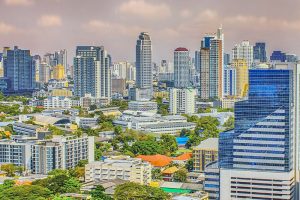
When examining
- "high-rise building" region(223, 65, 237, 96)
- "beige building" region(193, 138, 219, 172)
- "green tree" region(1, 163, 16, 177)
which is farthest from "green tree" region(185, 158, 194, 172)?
"high-rise building" region(223, 65, 237, 96)

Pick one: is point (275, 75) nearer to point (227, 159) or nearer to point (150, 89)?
point (227, 159)

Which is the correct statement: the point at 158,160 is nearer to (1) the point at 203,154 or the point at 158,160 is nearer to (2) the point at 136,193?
(1) the point at 203,154

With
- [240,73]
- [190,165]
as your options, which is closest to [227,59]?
[240,73]

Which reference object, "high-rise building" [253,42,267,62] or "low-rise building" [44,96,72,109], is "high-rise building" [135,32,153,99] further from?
"low-rise building" [44,96,72,109]

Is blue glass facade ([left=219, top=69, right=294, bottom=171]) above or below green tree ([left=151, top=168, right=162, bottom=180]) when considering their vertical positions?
above

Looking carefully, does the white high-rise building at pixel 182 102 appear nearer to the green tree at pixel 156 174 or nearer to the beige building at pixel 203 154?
the beige building at pixel 203 154

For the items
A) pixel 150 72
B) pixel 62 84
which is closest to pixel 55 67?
pixel 62 84
